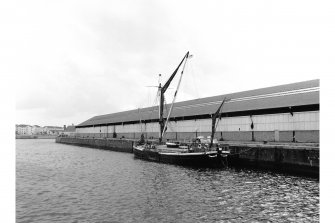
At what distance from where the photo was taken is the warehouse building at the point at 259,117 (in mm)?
50156

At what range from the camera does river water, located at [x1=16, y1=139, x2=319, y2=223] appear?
20.6 metres

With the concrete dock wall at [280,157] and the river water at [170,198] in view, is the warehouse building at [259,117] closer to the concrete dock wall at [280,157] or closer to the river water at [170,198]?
the concrete dock wall at [280,157]

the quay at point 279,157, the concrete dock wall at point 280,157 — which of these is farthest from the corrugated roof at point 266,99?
the concrete dock wall at point 280,157

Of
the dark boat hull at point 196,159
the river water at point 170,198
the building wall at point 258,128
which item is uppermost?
the building wall at point 258,128

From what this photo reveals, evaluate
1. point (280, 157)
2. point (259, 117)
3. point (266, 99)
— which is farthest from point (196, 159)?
point (266, 99)

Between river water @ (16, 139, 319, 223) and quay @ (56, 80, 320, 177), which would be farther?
quay @ (56, 80, 320, 177)

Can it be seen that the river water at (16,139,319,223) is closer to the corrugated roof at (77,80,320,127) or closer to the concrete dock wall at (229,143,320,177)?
the concrete dock wall at (229,143,320,177)

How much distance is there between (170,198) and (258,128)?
36.1 meters

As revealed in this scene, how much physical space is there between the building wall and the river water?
1690 cm

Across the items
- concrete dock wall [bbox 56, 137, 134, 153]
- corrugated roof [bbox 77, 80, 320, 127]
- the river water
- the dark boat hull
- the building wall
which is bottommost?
concrete dock wall [bbox 56, 137, 134, 153]

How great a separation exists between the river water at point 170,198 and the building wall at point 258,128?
16.9m

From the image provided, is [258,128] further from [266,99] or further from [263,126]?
[266,99]

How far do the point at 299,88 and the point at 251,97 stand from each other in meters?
11.0

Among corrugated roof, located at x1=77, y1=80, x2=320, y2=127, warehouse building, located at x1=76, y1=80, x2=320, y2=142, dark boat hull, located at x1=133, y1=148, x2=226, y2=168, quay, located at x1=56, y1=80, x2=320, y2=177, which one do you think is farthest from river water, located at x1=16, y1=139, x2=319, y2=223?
corrugated roof, located at x1=77, y1=80, x2=320, y2=127
